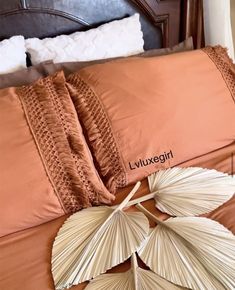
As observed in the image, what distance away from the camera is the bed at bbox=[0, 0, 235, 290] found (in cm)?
95

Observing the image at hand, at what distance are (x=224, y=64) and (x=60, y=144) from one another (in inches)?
28.3

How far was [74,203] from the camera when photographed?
110 centimetres

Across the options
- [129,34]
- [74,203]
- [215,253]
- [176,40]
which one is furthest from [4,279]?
[176,40]

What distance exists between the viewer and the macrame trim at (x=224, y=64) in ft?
4.50

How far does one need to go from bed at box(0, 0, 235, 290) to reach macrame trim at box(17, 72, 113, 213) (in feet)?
0.27

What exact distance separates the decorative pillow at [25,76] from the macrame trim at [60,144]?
0.12 metres

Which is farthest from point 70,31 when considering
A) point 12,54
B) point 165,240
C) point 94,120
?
point 165,240

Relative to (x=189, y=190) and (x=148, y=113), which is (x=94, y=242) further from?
(x=148, y=113)

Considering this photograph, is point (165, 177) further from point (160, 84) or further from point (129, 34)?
point (129, 34)

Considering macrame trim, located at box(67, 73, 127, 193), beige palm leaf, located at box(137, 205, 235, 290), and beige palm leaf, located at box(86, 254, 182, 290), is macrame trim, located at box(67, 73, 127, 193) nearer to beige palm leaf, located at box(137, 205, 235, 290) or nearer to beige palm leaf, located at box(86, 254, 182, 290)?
beige palm leaf, located at box(137, 205, 235, 290)

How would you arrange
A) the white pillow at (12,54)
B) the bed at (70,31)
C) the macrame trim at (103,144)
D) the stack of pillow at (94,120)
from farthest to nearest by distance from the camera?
the white pillow at (12,54)
the macrame trim at (103,144)
the stack of pillow at (94,120)
the bed at (70,31)

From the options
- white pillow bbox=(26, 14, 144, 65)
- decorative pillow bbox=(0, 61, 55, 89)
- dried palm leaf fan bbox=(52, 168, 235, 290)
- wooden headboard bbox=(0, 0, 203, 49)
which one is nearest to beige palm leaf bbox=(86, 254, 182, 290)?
dried palm leaf fan bbox=(52, 168, 235, 290)

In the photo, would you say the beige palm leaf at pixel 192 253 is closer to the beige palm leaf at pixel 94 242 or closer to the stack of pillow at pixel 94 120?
the beige palm leaf at pixel 94 242

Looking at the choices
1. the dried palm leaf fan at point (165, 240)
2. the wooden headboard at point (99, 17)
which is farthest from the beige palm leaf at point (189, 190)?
the wooden headboard at point (99, 17)
